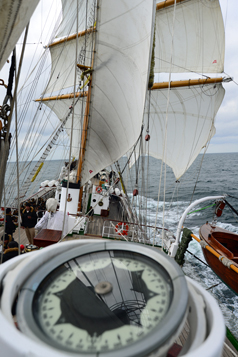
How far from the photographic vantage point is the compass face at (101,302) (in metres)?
0.97

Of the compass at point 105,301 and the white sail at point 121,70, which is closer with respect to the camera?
the compass at point 105,301

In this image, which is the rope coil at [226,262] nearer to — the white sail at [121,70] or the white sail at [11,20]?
the white sail at [121,70]

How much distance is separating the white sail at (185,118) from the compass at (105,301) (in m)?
17.6

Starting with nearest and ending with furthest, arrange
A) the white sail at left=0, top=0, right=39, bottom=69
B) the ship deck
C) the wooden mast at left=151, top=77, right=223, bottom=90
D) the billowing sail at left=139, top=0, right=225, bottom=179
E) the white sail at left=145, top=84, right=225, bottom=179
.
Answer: the white sail at left=0, top=0, right=39, bottom=69 → the ship deck → the wooden mast at left=151, top=77, right=223, bottom=90 → the billowing sail at left=139, top=0, right=225, bottom=179 → the white sail at left=145, top=84, right=225, bottom=179

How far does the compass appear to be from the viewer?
928 millimetres

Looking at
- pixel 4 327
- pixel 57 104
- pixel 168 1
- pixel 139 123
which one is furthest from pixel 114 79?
pixel 57 104

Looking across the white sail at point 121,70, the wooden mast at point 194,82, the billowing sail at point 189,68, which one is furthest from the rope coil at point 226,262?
the wooden mast at point 194,82

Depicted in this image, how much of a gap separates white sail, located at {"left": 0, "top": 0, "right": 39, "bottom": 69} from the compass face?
5.74 ft

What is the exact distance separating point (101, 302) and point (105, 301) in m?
0.03

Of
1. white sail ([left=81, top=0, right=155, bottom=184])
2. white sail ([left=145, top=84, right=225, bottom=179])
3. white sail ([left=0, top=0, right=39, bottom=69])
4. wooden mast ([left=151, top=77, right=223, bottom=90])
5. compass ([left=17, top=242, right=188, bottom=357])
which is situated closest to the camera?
compass ([left=17, top=242, right=188, bottom=357])

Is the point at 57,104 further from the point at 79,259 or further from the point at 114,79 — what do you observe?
the point at 79,259

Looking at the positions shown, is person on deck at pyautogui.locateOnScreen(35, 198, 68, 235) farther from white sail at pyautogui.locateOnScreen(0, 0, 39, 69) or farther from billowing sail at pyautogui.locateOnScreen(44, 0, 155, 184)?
white sail at pyautogui.locateOnScreen(0, 0, 39, 69)

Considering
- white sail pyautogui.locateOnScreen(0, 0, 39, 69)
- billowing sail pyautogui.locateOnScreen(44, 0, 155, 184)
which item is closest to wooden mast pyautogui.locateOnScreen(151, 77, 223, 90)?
billowing sail pyautogui.locateOnScreen(44, 0, 155, 184)

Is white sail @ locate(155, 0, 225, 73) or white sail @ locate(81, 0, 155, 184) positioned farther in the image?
white sail @ locate(155, 0, 225, 73)
